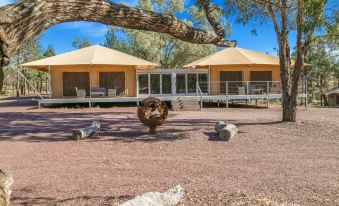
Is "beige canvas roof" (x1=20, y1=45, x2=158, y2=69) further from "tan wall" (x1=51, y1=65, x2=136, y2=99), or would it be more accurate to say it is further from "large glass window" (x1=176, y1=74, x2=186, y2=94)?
"large glass window" (x1=176, y1=74, x2=186, y2=94)

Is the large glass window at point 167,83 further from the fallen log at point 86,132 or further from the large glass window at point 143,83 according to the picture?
the fallen log at point 86,132

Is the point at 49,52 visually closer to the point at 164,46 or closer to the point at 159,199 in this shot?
the point at 164,46

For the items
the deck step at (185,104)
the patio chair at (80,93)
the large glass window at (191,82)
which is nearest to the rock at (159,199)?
the deck step at (185,104)

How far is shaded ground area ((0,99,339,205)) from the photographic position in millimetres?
5602

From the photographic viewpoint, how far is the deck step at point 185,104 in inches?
838

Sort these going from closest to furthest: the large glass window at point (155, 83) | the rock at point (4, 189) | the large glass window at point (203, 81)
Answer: the rock at point (4, 189)
the large glass window at point (155, 83)
the large glass window at point (203, 81)

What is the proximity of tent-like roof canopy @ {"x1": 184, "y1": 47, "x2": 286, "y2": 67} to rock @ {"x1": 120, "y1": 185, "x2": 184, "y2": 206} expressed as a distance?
20.5 m

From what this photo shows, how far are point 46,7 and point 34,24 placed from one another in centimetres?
15

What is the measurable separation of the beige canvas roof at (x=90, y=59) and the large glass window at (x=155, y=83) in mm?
2365

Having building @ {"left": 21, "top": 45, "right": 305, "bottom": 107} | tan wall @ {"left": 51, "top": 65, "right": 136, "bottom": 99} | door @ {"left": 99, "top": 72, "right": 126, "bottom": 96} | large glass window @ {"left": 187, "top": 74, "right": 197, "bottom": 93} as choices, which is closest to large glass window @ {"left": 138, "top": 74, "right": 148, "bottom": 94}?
building @ {"left": 21, "top": 45, "right": 305, "bottom": 107}

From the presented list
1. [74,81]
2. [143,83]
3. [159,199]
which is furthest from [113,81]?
[159,199]

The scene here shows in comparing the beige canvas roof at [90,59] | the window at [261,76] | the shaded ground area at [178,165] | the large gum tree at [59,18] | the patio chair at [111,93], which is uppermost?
the beige canvas roof at [90,59]

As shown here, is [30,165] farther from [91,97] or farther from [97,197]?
[91,97]

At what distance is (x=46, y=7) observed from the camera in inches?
102
